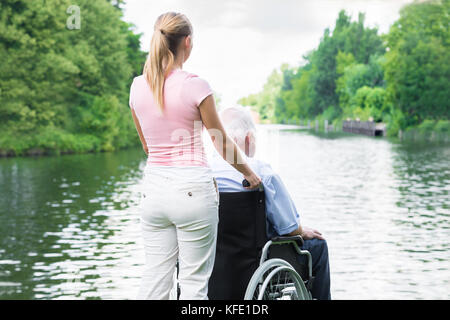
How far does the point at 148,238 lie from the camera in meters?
3.03

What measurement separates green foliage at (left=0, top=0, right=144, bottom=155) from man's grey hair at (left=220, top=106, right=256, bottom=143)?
29.3 meters

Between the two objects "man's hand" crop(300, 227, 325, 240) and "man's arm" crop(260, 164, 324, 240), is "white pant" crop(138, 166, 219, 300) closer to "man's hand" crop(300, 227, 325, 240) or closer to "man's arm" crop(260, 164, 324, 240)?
"man's arm" crop(260, 164, 324, 240)

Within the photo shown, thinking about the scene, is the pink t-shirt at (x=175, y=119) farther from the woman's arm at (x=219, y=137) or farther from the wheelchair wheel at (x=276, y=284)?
the wheelchair wheel at (x=276, y=284)

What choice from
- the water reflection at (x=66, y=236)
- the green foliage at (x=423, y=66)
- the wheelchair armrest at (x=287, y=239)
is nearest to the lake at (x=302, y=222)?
the water reflection at (x=66, y=236)

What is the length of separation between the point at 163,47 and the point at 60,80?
1378 inches

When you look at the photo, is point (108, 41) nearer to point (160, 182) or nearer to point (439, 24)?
point (439, 24)

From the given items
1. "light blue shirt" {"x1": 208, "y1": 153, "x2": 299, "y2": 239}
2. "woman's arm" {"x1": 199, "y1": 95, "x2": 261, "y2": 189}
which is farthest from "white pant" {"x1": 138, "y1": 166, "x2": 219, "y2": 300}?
"light blue shirt" {"x1": 208, "y1": 153, "x2": 299, "y2": 239}

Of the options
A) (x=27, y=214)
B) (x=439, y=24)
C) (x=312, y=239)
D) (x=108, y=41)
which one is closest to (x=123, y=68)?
(x=108, y=41)

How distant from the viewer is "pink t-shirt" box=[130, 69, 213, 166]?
112 inches

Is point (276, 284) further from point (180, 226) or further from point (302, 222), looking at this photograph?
point (302, 222)

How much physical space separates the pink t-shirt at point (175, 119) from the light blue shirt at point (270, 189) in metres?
0.63

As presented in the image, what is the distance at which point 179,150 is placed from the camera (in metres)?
2.92

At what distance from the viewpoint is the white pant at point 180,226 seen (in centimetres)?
287

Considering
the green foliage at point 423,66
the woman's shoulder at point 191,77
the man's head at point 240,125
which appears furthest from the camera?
the green foliage at point 423,66
